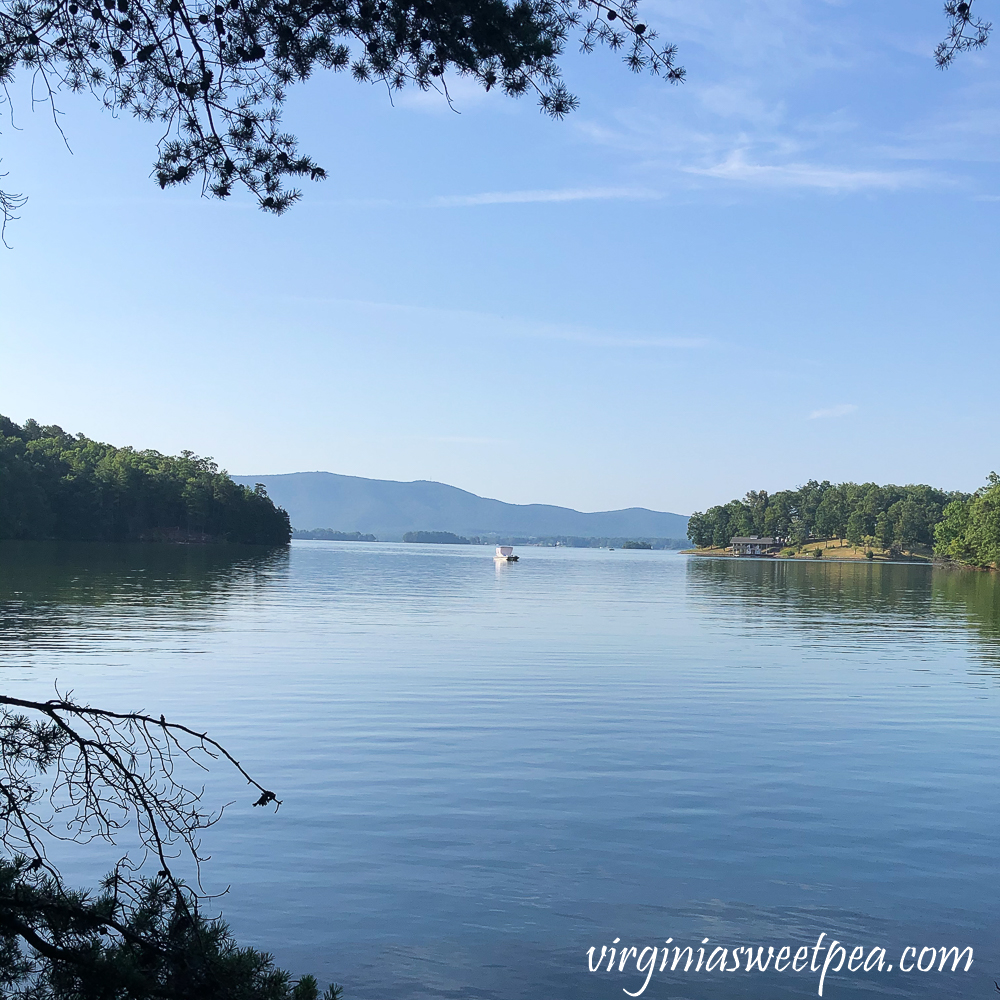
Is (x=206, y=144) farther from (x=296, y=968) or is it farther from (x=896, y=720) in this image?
(x=896, y=720)

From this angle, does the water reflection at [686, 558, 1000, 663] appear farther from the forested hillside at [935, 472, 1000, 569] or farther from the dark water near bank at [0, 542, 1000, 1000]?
the forested hillside at [935, 472, 1000, 569]

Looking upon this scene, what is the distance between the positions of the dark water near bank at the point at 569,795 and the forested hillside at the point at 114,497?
97276mm

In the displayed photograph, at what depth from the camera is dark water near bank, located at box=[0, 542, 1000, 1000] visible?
27.7 feet

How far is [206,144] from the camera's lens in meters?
8.66

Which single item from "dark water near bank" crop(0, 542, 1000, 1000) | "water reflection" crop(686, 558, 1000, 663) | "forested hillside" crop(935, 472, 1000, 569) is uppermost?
"forested hillside" crop(935, 472, 1000, 569)

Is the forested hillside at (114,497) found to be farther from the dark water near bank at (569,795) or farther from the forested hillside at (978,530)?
the forested hillside at (978,530)

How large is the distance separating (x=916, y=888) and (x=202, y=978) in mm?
7738

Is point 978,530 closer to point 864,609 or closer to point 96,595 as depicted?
point 864,609

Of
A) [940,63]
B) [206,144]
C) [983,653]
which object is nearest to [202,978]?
[206,144]

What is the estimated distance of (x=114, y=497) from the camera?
143m

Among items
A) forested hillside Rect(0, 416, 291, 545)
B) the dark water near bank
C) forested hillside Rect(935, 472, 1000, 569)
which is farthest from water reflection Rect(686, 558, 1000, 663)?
forested hillside Rect(0, 416, 291, 545)

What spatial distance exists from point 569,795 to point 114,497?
14220 centimetres

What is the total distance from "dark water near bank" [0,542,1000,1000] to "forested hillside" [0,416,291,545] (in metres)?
97.3

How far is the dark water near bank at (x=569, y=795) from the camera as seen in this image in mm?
8445
